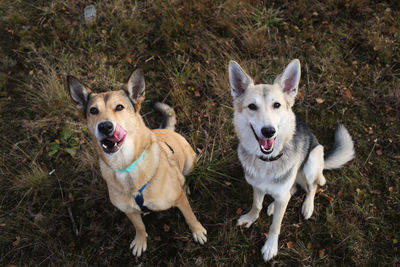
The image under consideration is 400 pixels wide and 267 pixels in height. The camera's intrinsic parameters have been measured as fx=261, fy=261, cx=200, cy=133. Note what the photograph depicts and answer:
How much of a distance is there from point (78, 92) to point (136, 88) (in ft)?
1.96

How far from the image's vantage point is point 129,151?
8.39 feet

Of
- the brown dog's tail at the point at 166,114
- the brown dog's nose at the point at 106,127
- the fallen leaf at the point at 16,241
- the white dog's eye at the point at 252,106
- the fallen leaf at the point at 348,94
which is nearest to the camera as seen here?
the brown dog's nose at the point at 106,127

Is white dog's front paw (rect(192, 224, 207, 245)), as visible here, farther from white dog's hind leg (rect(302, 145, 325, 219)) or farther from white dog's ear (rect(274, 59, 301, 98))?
white dog's ear (rect(274, 59, 301, 98))

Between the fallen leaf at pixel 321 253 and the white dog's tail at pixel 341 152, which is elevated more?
the white dog's tail at pixel 341 152

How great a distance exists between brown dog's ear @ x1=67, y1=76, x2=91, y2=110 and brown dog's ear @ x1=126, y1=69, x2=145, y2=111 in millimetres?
437

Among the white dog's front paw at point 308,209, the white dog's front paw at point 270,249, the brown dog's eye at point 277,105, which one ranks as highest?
the brown dog's eye at point 277,105

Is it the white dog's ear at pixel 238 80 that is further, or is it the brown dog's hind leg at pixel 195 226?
the brown dog's hind leg at pixel 195 226

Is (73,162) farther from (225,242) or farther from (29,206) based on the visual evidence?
(225,242)

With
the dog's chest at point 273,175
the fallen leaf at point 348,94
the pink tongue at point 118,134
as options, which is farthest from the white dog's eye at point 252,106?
the fallen leaf at point 348,94

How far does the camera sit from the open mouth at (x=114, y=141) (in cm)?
238

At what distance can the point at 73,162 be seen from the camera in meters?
4.24

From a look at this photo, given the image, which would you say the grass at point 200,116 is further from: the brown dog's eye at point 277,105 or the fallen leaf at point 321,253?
the brown dog's eye at point 277,105

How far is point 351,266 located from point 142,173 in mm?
2782

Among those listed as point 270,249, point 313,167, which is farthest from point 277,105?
point 270,249
